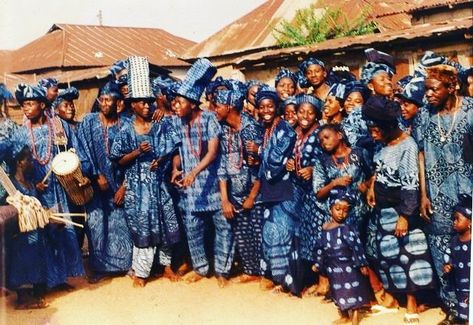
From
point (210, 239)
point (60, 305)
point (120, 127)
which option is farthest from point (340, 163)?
point (60, 305)

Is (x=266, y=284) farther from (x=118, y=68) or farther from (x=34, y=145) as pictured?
(x=118, y=68)

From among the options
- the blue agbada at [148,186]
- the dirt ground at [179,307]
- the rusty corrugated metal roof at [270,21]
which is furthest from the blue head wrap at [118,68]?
the rusty corrugated metal roof at [270,21]

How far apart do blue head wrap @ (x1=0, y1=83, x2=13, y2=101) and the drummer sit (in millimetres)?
59

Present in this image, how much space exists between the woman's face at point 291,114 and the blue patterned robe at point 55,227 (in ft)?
6.57

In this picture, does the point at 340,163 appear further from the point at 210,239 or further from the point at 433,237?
the point at 210,239

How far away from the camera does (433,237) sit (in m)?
4.32

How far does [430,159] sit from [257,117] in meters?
1.88

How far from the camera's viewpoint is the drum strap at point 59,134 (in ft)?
18.5

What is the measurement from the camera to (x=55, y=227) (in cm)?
557

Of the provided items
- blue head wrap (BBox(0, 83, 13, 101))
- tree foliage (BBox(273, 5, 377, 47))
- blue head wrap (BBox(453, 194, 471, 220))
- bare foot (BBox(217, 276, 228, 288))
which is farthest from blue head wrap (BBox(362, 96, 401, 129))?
tree foliage (BBox(273, 5, 377, 47))

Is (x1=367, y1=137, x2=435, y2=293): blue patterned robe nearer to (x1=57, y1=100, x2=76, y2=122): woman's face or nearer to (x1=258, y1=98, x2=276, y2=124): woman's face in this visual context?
(x1=258, y1=98, x2=276, y2=124): woman's face

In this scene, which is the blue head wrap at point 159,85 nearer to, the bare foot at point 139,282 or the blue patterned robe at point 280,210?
the blue patterned robe at point 280,210

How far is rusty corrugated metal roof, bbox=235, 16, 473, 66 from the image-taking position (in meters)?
7.41

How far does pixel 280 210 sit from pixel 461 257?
5.20 feet
